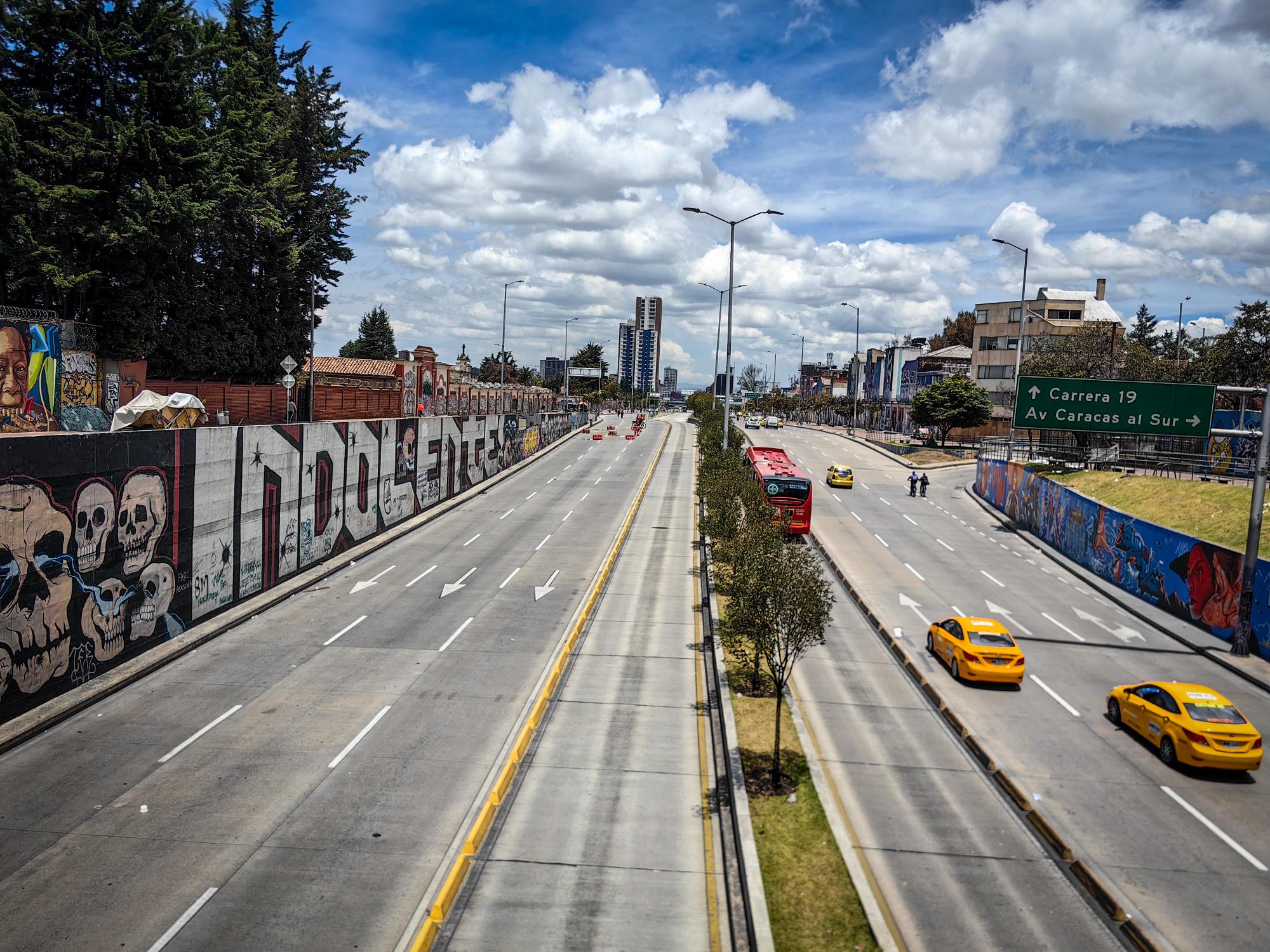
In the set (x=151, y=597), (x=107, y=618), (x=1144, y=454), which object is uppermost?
(x=1144, y=454)

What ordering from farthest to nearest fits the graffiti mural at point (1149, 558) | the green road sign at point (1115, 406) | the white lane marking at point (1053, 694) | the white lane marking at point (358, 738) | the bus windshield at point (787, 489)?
the bus windshield at point (787, 489) → the green road sign at point (1115, 406) → the graffiti mural at point (1149, 558) → the white lane marking at point (1053, 694) → the white lane marking at point (358, 738)

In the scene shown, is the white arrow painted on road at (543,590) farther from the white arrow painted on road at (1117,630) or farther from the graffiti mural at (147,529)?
the white arrow painted on road at (1117,630)

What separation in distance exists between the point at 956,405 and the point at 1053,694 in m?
67.7

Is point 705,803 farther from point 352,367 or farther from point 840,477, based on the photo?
point 352,367

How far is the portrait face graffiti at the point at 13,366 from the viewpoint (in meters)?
22.1

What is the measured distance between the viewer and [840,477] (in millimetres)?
62594

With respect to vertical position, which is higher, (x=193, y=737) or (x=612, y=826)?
(x=612, y=826)

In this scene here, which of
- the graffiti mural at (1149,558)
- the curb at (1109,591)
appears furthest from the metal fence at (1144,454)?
the curb at (1109,591)

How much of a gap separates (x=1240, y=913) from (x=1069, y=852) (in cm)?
229

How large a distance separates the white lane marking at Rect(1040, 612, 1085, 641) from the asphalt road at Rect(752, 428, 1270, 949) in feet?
0.26

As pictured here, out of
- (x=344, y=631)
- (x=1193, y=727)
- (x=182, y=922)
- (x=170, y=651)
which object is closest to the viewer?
(x=182, y=922)

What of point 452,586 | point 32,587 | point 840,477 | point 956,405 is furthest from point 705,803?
point 956,405

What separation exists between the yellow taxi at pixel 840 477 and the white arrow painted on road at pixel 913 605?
30.1 meters

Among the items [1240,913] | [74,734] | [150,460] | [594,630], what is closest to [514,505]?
[594,630]
